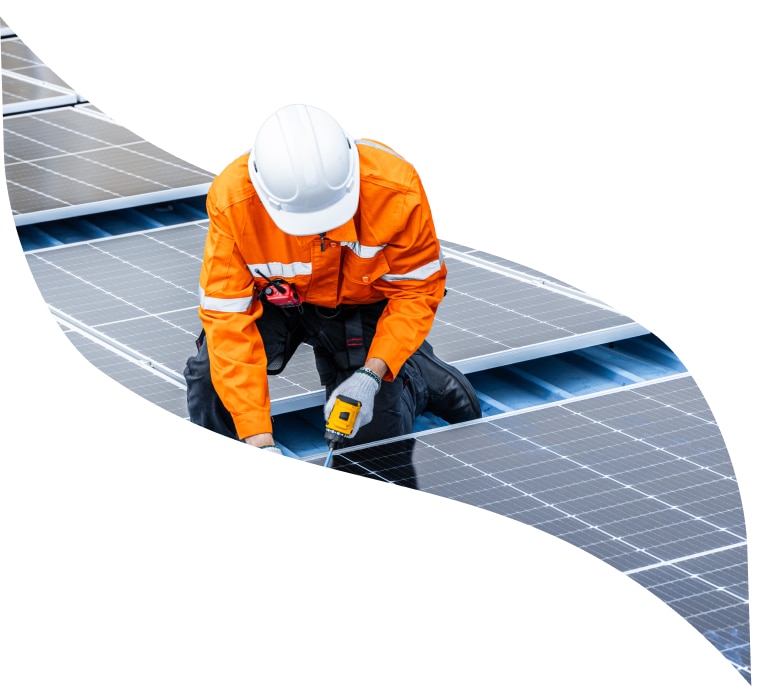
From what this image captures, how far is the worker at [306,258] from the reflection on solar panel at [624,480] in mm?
571

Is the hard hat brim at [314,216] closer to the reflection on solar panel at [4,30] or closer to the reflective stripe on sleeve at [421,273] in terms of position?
the reflective stripe on sleeve at [421,273]

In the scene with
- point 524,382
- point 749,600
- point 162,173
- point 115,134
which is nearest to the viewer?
point 749,600

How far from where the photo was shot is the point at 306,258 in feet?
28.3

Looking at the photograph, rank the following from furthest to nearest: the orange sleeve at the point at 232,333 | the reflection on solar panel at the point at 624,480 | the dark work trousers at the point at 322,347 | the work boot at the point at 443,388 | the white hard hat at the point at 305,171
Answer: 1. the work boot at the point at 443,388
2. the dark work trousers at the point at 322,347
3. the orange sleeve at the point at 232,333
4. the white hard hat at the point at 305,171
5. the reflection on solar panel at the point at 624,480

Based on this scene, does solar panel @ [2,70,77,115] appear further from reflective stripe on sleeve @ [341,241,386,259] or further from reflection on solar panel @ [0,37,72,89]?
reflective stripe on sleeve @ [341,241,386,259]

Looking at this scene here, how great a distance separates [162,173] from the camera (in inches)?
541

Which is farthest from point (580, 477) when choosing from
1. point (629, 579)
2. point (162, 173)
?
point (162, 173)

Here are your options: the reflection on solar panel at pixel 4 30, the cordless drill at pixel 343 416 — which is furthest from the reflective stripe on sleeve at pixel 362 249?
the reflection on solar panel at pixel 4 30

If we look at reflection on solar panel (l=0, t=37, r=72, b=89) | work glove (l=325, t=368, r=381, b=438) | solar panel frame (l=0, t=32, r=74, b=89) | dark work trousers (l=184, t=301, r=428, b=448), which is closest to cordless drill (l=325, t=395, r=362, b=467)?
work glove (l=325, t=368, r=381, b=438)

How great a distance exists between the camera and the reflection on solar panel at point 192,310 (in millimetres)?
10133

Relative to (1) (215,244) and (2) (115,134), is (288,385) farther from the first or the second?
(2) (115,134)

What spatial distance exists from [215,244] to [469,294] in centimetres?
313

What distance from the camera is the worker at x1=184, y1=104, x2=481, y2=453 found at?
8062 mm

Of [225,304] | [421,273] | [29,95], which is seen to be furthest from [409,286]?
[29,95]
